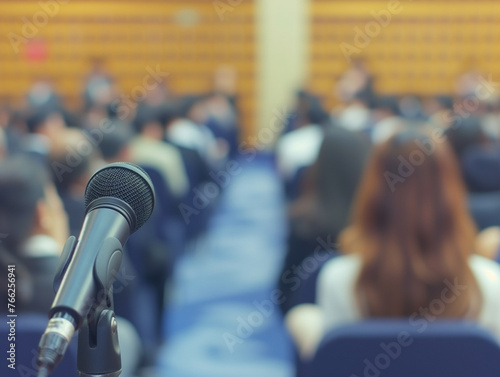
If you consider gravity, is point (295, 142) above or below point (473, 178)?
above

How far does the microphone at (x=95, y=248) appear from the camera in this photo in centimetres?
73

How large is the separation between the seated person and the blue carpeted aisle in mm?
1860

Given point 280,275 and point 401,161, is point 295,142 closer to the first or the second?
point 280,275

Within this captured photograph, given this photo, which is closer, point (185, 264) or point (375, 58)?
point (185, 264)

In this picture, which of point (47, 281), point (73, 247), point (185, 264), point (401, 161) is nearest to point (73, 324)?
point (73, 247)

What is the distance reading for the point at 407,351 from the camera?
148 centimetres

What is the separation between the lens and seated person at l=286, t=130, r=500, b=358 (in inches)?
78.5

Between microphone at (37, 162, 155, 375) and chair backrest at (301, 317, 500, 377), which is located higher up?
chair backrest at (301, 317, 500, 377)

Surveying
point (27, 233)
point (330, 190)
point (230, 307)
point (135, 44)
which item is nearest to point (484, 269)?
point (330, 190)

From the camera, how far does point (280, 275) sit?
376 cm

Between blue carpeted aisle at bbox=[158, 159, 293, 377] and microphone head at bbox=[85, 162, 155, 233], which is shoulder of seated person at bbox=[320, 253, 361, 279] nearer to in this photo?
microphone head at bbox=[85, 162, 155, 233]

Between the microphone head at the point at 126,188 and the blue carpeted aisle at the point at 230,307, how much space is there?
306 centimetres

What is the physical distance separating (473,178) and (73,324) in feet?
10.2

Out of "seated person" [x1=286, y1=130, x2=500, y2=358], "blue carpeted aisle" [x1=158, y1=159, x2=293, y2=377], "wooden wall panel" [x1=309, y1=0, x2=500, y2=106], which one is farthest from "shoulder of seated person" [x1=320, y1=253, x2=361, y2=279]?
"wooden wall panel" [x1=309, y1=0, x2=500, y2=106]
